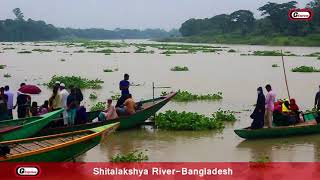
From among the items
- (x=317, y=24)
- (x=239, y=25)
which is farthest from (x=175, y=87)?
(x=239, y=25)

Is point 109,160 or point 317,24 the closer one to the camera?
point 109,160

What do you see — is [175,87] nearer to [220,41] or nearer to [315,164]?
[315,164]

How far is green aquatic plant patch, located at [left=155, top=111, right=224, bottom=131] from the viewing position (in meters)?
13.7

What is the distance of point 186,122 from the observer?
1380 centimetres

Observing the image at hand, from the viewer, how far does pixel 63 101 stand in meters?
12.4

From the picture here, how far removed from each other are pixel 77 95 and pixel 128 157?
3.48 meters

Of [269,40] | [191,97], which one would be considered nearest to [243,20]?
[269,40]

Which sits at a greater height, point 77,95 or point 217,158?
point 77,95

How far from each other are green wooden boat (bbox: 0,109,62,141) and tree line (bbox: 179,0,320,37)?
71.1 meters

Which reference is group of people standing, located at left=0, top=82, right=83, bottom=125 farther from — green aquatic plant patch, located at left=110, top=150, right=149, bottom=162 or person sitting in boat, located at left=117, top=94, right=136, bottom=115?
green aquatic plant patch, located at left=110, top=150, right=149, bottom=162

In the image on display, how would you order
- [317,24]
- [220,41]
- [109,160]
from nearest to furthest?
[109,160], [317,24], [220,41]

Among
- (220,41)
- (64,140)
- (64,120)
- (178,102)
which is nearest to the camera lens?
(64,140)

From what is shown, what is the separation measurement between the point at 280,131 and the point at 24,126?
21.0 ft

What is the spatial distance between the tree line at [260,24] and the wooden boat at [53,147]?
72398mm
